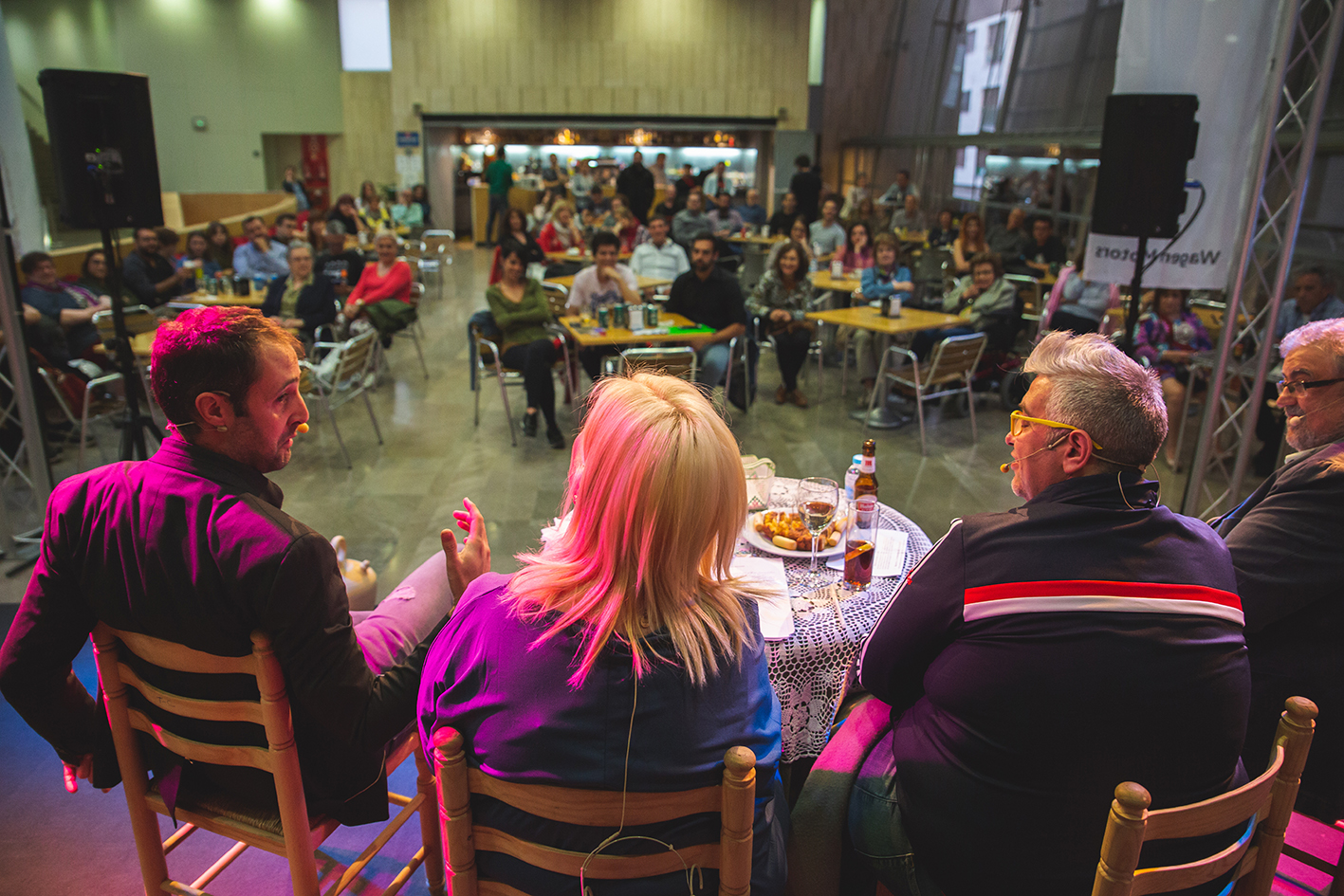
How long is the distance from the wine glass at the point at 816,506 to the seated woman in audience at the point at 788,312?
4241 mm

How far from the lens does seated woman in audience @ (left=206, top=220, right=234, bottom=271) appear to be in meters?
8.64

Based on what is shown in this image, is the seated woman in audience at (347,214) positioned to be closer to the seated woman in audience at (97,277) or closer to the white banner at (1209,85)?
the seated woman in audience at (97,277)

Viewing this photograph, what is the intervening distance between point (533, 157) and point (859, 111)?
6.47 m

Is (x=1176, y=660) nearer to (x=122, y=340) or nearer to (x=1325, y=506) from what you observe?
(x=1325, y=506)

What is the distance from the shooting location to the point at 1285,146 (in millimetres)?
6215

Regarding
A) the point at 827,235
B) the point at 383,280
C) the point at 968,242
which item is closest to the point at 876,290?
the point at 968,242

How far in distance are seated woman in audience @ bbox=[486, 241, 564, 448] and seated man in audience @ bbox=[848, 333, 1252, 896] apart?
4211 mm

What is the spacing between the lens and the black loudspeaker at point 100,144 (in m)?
3.70

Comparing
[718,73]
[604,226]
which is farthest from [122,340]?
[718,73]

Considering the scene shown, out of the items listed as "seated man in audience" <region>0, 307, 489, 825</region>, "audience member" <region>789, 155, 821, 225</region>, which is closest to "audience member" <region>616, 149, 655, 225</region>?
"audience member" <region>789, 155, 821, 225</region>

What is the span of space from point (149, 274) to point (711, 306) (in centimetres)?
446

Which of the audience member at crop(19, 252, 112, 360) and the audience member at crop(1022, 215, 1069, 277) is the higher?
the audience member at crop(1022, 215, 1069, 277)

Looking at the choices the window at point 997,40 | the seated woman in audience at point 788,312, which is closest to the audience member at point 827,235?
the seated woman in audience at point 788,312

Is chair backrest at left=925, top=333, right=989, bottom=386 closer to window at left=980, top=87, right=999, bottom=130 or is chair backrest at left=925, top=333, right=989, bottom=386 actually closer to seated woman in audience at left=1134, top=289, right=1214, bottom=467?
seated woman in audience at left=1134, top=289, right=1214, bottom=467
